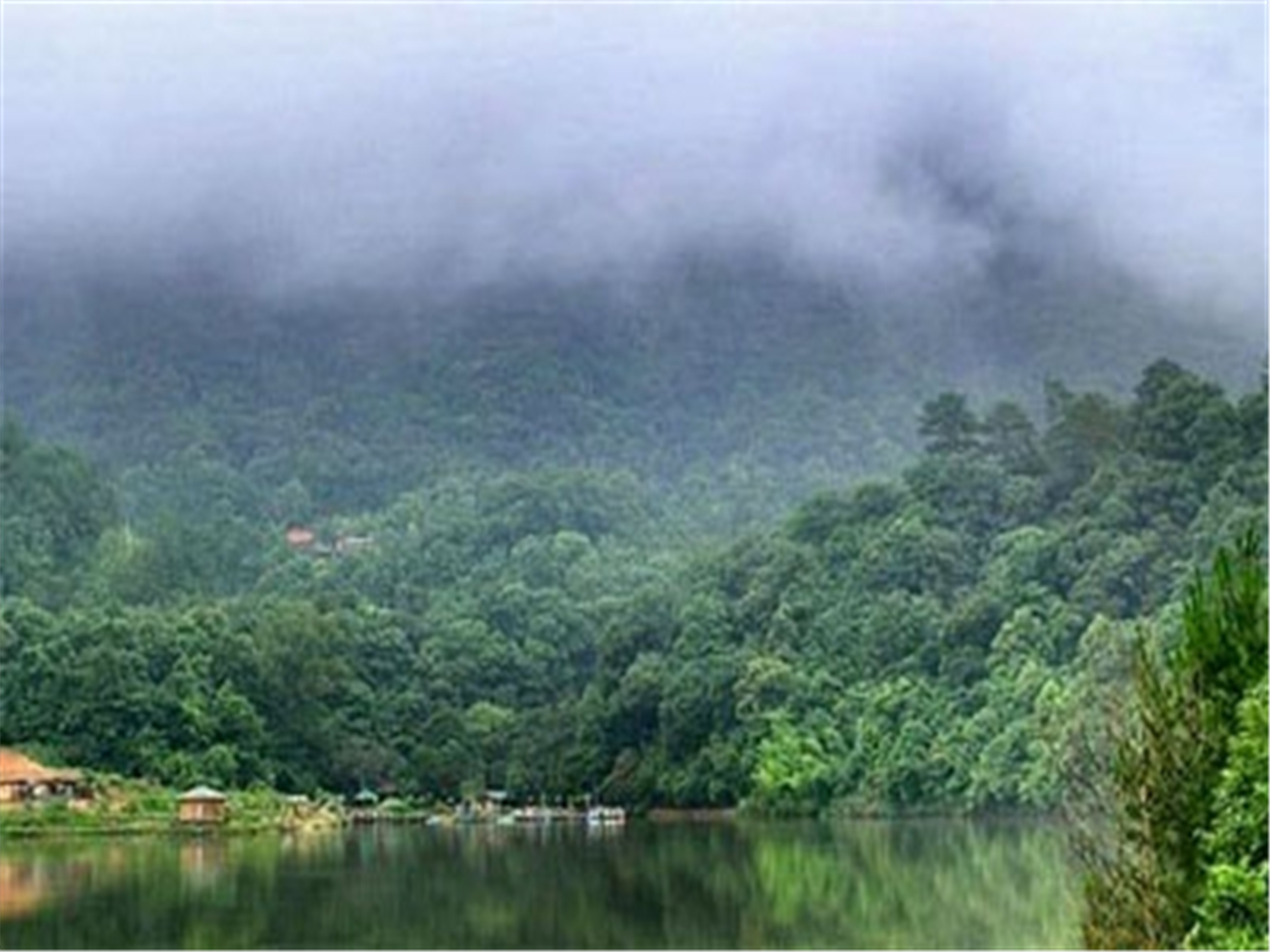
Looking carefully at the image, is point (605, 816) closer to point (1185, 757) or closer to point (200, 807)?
point (200, 807)

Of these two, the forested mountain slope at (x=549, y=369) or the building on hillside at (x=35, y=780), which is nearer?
the building on hillside at (x=35, y=780)

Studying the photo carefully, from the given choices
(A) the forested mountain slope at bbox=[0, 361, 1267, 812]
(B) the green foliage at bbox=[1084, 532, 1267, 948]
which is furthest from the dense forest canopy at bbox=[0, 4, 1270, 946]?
(B) the green foliage at bbox=[1084, 532, 1267, 948]

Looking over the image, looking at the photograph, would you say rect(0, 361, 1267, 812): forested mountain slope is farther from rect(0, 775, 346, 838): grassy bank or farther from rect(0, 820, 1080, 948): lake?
rect(0, 820, 1080, 948): lake

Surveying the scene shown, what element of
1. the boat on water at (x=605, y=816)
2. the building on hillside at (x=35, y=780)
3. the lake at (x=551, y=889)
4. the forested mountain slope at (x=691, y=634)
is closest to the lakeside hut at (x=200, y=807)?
the lake at (x=551, y=889)

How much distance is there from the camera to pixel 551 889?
450 inches

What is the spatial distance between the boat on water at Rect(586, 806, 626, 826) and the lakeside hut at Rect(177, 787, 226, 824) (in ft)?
6.81

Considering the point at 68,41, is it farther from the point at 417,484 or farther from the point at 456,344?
the point at 456,344

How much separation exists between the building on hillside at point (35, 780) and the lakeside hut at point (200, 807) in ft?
1.76

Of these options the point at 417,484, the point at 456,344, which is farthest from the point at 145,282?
the point at 417,484

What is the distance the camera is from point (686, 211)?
23688 mm

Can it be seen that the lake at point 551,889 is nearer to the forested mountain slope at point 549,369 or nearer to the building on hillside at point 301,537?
the building on hillside at point 301,537

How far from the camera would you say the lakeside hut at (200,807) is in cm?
1273

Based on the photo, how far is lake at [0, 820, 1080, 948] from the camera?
1039 cm

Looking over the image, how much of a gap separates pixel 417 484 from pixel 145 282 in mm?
4785
